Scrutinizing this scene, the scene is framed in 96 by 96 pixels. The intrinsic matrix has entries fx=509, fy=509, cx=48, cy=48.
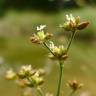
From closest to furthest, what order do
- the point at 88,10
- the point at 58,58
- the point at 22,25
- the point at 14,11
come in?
the point at 58,58 < the point at 88,10 < the point at 22,25 < the point at 14,11

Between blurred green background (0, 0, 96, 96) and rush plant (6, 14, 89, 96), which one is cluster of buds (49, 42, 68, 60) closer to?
rush plant (6, 14, 89, 96)

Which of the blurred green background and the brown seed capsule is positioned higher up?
the brown seed capsule

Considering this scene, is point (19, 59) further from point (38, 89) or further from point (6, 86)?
point (38, 89)

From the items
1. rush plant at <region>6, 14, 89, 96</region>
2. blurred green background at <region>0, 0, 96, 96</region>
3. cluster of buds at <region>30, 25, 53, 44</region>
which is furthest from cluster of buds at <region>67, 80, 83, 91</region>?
blurred green background at <region>0, 0, 96, 96</region>

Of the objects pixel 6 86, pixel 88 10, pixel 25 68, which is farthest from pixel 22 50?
pixel 25 68

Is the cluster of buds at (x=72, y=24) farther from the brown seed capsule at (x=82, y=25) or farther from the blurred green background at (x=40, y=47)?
the blurred green background at (x=40, y=47)

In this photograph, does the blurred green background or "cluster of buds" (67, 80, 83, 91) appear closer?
"cluster of buds" (67, 80, 83, 91)

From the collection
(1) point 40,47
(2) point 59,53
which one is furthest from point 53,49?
(1) point 40,47

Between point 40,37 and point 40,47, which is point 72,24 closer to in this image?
point 40,37
